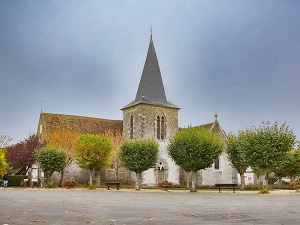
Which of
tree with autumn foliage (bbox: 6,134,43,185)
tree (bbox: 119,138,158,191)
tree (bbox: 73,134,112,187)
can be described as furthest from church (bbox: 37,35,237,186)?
tree (bbox: 119,138,158,191)

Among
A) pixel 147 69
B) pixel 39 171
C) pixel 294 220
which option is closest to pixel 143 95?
pixel 147 69

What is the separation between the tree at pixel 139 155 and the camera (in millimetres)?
39531

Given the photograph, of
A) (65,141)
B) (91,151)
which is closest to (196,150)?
(91,151)

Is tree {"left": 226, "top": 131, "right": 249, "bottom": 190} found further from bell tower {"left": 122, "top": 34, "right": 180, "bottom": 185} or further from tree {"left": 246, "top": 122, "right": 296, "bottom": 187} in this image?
bell tower {"left": 122, "top": 34, "right": 180, "bottom": 185}

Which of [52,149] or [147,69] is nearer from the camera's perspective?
[52,149]

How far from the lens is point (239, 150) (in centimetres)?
3969

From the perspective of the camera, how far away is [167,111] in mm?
55594

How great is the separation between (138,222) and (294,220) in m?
5.00

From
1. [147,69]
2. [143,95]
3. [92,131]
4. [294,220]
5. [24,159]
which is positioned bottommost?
[294,220]

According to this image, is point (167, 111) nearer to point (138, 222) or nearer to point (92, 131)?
point (92, 131)

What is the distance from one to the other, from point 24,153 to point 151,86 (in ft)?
62.8

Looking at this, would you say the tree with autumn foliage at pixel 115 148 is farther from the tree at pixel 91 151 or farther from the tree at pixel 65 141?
the tree at pixel 91 151

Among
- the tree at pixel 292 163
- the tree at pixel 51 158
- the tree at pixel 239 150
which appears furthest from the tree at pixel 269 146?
the tree at pixel 51 158

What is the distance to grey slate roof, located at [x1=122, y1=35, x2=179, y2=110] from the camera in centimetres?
5431
